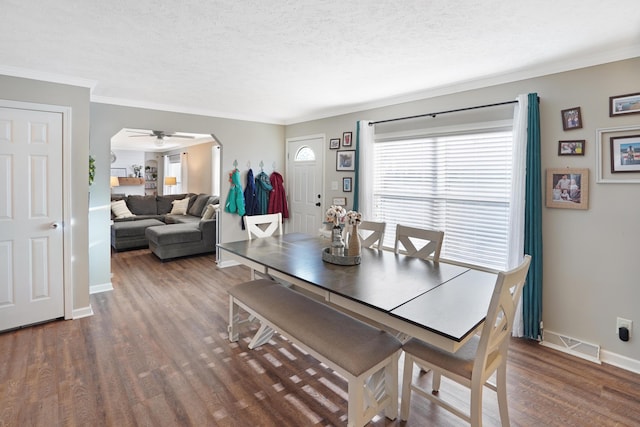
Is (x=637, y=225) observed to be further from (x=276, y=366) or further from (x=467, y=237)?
(x=276, y=366)

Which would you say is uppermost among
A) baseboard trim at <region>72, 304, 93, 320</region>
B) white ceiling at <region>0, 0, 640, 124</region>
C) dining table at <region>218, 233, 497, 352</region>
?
white ceiling at <region>0, 0, 640, 124</region>

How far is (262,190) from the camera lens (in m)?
5.21

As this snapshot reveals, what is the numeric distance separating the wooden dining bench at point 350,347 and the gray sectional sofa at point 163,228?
12.0 feet

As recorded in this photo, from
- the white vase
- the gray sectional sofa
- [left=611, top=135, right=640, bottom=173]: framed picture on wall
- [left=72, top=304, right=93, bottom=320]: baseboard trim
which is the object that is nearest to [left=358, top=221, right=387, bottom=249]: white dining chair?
the white vase

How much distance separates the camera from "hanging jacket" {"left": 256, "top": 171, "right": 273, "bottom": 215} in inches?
203

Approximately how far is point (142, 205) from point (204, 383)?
640 cm

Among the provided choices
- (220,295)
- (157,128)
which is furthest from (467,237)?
(157,128)

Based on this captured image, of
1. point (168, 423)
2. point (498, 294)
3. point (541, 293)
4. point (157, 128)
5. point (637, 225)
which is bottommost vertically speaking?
point (168, 423)

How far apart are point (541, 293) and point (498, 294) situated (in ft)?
5.72

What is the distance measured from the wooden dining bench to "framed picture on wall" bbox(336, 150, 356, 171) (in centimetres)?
243

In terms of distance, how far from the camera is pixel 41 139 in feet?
9.56

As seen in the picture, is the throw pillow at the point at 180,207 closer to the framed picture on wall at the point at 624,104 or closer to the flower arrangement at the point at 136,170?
the flower arrangement at the point at 136,170

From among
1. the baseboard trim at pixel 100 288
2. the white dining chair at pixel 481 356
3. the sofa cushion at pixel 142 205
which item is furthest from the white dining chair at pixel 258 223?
the sofa cushion at pixel 142 205

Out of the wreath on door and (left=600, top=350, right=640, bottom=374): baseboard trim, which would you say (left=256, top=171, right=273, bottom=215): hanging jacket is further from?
(left=600, top=350, right=640, bottom=374): baseboard trim
